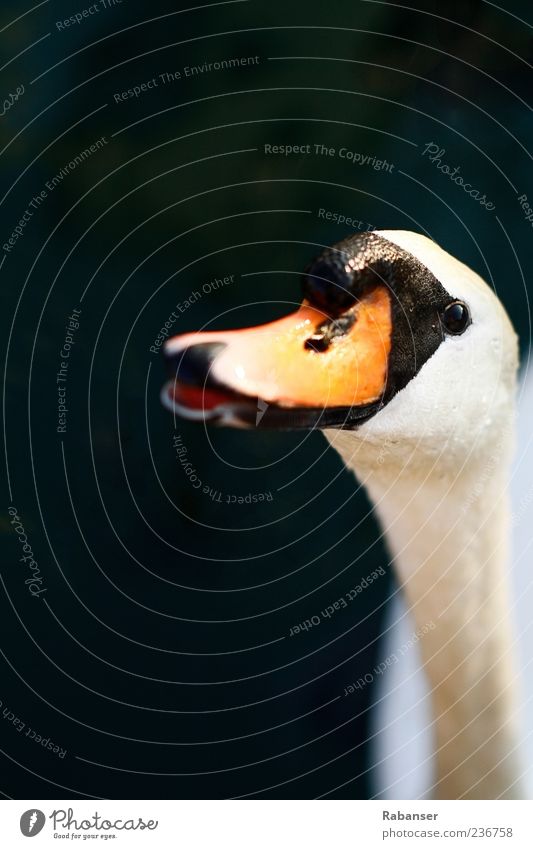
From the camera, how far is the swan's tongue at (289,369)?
0.76 metres

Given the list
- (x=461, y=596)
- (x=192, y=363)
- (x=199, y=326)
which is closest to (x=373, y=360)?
(x=192, y=363)

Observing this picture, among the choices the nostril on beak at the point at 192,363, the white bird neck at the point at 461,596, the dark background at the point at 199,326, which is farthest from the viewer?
the dark background at the point at 199,326

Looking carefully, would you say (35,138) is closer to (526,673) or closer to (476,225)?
(476,225)

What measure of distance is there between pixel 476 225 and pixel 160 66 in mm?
652

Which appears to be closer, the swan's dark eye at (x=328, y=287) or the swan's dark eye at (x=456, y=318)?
the swan's dark eye at (x=328, y=287)

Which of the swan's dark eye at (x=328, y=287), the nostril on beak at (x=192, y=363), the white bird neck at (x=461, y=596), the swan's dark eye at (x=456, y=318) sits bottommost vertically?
the white bird neck at (x=461, y=596)

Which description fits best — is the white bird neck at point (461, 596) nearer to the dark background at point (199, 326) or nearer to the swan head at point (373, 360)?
the swan head at point (373, 360)

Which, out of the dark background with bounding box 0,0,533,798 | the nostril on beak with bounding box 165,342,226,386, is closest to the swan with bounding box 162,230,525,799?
the nostril on beak with bounding box 165,342,226,386

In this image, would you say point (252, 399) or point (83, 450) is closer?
point (252, 399)

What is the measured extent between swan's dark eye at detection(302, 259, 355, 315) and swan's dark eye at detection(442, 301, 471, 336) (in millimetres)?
159

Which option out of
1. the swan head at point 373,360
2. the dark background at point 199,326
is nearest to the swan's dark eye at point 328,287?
the swan head at point 373,360

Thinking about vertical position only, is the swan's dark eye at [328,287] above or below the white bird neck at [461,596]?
above
